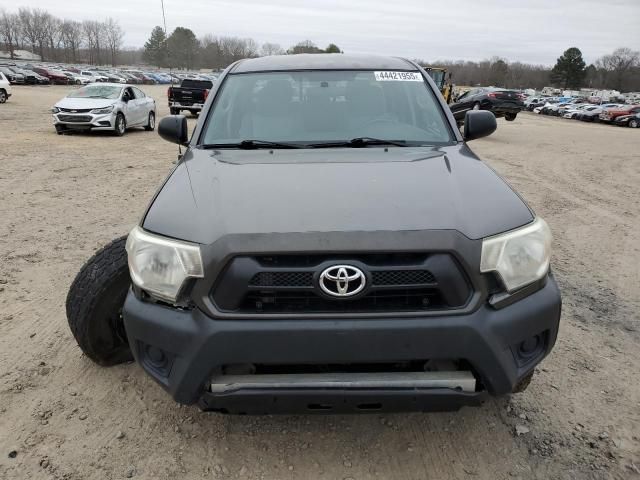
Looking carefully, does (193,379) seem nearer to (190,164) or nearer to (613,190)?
(190,164)

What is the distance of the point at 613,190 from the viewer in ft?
29.1

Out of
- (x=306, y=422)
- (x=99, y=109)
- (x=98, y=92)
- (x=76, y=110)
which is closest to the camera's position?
(x=306, y=422)

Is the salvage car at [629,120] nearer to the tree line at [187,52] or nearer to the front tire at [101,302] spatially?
the front tire at [101,302]

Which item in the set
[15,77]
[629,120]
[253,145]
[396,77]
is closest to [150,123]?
[396,77]

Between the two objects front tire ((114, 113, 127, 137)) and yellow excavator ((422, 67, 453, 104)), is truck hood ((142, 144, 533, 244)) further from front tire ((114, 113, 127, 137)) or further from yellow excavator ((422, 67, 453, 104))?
yellow excavator ((422, 67, 453, 104))

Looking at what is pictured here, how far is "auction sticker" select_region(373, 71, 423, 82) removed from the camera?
11.6 ft

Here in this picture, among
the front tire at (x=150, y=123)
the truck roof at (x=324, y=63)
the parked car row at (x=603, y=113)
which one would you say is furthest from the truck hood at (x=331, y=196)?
the parked car row at (x=603, y=113)

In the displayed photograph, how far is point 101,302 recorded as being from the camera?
2.83 meters

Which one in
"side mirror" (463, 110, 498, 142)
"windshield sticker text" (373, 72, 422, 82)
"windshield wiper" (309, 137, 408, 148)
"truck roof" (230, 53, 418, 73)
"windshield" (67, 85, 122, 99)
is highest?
"truck roof" (230, 53, 418, 73)

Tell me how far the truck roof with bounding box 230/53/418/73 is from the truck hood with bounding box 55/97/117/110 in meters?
12.1

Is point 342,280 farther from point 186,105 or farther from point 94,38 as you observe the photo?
point 94,38

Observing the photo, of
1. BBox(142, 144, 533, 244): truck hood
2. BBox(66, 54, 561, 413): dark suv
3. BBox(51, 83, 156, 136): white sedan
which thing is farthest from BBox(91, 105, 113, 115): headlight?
BBox(66, 54, 561, 413): dark suv

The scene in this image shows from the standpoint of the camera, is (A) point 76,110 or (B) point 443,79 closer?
(A) point 76,110

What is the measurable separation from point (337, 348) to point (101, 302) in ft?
5.09
